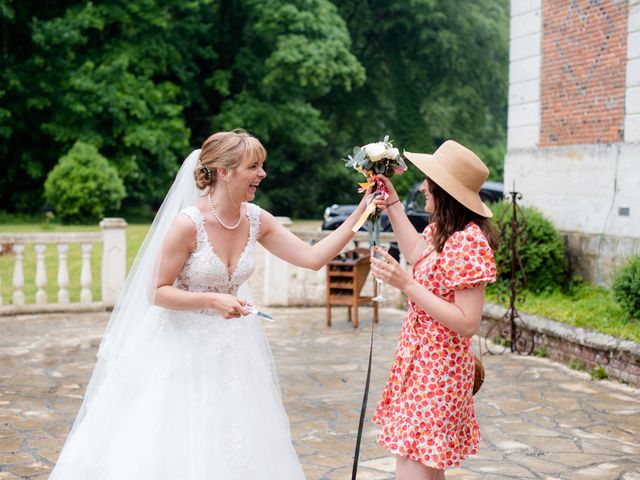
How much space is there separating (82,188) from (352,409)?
55.0ft

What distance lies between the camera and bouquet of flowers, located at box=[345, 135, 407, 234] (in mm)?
3709

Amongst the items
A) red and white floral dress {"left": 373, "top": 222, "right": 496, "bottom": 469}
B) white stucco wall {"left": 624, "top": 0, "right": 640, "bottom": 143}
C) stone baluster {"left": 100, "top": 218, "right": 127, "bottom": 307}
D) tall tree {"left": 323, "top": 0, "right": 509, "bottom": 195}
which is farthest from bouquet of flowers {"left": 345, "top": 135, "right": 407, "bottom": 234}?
tall tree {"left": 323, "top": 0, "right": 509, "bottom": 195}

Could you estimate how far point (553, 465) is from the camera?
5.20 metres

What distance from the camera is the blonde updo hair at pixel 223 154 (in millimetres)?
3865

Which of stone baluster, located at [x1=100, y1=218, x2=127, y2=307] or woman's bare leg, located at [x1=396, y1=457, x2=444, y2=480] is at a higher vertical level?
stone baluster, located at [x1=100, y1=218, x2=127, y2=307]

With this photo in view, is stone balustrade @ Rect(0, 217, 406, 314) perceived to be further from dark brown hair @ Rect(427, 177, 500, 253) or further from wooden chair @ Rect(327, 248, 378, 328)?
dark brown hair @ Rect(427, 177, 500, 253)

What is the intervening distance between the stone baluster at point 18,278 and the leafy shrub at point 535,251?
609 cm

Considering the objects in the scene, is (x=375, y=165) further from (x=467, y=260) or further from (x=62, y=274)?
(x=62, y=274)

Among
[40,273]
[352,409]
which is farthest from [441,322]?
[40,273]

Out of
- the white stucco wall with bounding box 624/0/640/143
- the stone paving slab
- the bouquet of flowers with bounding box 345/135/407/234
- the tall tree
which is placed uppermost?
the tall tree

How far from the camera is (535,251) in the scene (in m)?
9.90

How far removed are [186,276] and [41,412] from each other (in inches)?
120

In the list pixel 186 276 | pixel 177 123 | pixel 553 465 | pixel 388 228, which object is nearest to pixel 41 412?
pixel 186 276

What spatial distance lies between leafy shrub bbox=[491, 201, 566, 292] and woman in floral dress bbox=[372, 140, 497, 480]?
636 cm
